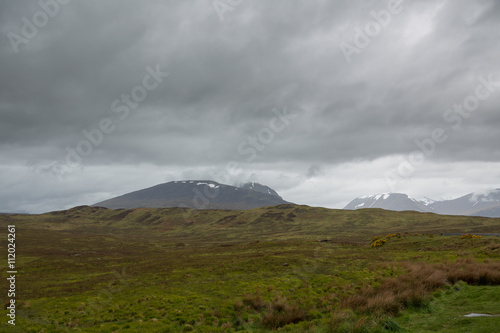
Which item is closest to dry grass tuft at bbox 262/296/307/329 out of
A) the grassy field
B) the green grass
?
the grassy field

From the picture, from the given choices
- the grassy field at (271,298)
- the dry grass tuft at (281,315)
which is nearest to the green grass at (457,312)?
the grassy field at (271,298)

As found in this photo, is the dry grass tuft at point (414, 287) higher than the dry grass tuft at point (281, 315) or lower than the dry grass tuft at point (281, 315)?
higher

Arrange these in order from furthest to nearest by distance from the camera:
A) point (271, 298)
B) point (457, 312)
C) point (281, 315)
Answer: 1. point (271, 298)
2. point (281, 315)
3. point (457, 312)

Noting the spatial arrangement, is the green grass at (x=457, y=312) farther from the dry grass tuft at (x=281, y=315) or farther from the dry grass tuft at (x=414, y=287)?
the dry grass tuft at (x=281, y=315)

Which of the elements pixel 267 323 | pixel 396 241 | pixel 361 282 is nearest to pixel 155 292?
pixel 267 323

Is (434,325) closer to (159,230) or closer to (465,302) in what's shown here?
(465,302)

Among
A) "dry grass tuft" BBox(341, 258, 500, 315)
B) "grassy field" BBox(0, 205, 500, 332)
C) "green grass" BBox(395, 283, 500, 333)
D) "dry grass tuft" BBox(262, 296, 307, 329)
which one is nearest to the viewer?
"green grass" BBox(395, 283, 500, 333)

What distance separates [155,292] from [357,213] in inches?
6772

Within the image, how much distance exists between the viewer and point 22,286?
37094 millimetres

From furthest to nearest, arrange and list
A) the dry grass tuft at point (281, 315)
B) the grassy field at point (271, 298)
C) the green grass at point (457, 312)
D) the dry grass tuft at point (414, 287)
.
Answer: the dry grass tuft at point (414, 287)
the dry grass tuft at point (281, 315)
the grassy field at point (271, 298)
the green grass at point (457, 312)

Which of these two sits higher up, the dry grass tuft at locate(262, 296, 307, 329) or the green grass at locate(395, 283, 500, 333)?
the green grass at locate(395, 283, 500, 333)

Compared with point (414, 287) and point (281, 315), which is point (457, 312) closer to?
point (414, 287)

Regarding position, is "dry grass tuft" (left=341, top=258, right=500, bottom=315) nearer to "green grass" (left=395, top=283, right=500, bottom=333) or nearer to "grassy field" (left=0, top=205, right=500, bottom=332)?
"grassy field" (left=0, top=205, right=500, bottom=332)

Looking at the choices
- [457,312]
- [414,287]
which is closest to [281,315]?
[457,312]
